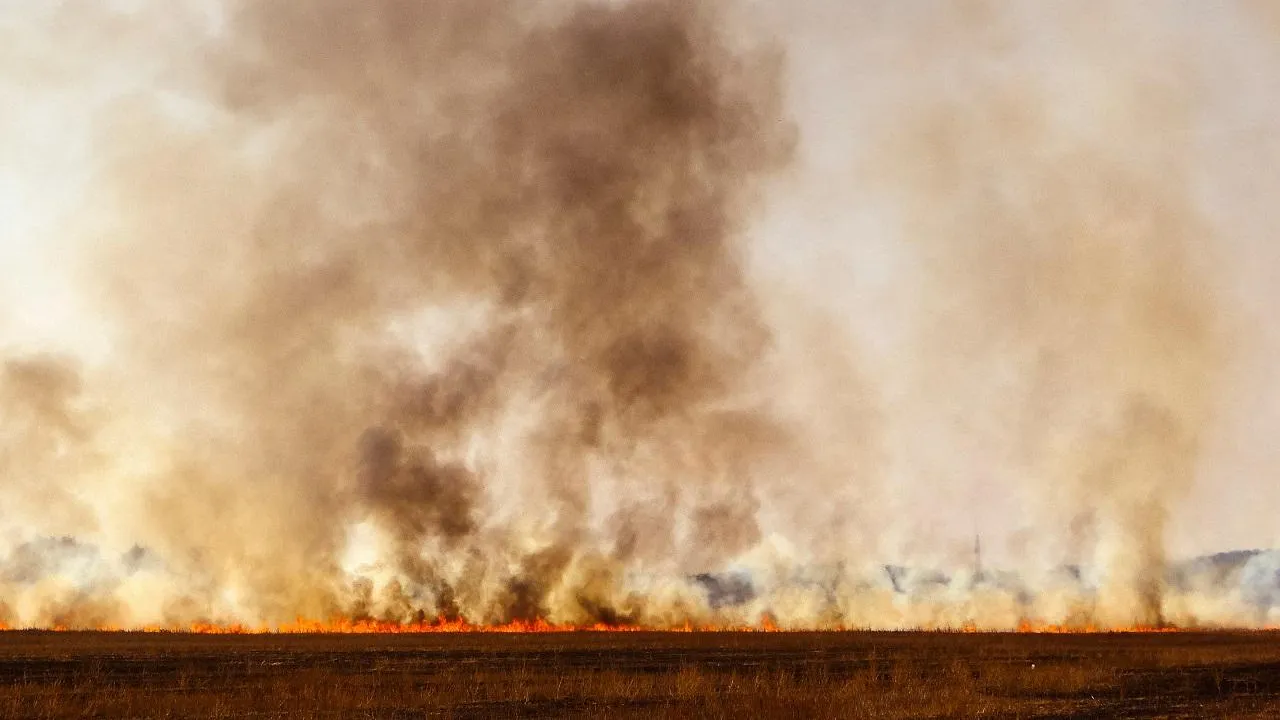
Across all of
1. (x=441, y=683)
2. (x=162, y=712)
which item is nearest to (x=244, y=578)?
→ (x=441, y=683)

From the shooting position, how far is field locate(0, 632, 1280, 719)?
3503cm

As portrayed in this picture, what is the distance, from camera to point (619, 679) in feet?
150

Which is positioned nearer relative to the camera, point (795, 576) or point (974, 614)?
point (974, 614)

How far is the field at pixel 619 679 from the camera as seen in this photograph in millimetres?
35031

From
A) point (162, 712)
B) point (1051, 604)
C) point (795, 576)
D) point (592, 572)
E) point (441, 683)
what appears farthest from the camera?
point (795, 576)

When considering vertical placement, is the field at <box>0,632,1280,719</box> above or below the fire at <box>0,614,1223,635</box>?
below

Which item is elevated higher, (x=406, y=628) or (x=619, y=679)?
(x=406, y=628)

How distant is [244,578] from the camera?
98.2 metres

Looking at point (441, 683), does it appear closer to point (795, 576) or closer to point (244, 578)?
point (244, 578)

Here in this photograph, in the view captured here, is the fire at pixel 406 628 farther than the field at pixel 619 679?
Yes

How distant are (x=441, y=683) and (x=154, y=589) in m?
76.3

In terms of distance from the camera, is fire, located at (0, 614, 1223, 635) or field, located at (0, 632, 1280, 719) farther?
fire, located at (0, 614, 1223, 635)

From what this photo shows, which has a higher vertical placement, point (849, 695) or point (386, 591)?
point (386, 591)

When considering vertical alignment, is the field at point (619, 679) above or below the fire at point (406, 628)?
below
